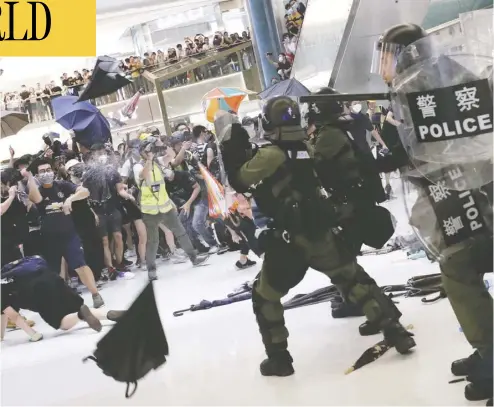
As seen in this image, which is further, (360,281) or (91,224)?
(91,224)

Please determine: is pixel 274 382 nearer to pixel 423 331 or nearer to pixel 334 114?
pixel 423 331

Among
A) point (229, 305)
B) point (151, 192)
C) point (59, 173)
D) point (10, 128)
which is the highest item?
point (10, 128)

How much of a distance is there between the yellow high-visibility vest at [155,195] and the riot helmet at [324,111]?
244 cm

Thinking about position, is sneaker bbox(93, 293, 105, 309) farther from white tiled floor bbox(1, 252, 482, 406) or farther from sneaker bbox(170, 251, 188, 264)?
sneaker bbox(170, 251, 188, 264)

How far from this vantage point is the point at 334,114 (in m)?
3.24

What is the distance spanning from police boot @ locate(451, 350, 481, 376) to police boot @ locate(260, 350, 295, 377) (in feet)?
2.50

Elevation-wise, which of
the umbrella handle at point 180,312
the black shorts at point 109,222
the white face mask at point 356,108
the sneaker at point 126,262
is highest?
the white face mask at point 356,108

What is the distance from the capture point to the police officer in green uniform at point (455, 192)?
84.3 inches

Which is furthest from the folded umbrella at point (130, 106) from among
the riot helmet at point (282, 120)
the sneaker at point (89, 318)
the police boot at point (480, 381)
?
the police boot at point (480, 381)

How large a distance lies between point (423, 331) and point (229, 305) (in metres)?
1.68

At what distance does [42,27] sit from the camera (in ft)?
10.8

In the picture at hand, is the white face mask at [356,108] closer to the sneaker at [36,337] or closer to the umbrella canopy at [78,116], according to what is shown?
the umbrella canopy at [78,116]

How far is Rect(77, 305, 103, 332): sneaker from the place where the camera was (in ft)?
13.6

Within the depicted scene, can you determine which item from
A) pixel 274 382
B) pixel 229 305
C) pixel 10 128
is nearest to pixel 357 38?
pixel 229 305
